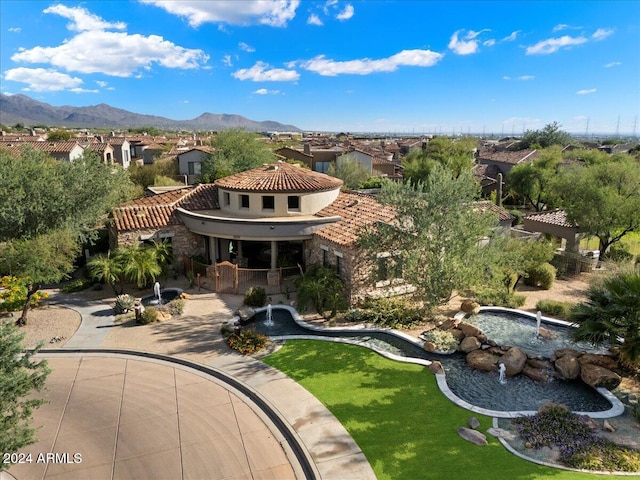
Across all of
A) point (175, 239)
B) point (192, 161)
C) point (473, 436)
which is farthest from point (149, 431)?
point (192, 161)

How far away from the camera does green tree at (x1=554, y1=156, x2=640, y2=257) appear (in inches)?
1180

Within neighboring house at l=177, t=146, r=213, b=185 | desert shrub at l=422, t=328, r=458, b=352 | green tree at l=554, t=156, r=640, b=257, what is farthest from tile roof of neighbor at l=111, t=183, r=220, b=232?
neighboring house at l=177, t=146, r=213, b=185

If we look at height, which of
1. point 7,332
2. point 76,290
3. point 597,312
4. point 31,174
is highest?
point 31,174

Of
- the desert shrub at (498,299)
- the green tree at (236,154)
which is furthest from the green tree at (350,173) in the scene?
the desert shrub at (498,299)

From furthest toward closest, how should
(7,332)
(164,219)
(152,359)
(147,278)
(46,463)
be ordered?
(164,219), (147,278), (152,359), (46,463), (7,332)

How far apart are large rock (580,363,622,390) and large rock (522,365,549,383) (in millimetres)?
1254

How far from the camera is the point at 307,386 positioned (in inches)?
597

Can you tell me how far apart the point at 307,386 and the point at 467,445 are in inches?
220

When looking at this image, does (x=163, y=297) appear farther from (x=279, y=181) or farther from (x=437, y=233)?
(x=437, y=233)

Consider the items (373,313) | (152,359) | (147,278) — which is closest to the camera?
(152,359)

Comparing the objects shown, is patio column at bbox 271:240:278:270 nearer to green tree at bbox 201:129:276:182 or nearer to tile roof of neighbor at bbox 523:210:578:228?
tile roof of neighbor at bbox 523:210:578:228

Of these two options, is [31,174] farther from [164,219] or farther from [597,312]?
[597,312]

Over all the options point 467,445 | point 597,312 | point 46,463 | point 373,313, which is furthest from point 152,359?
point 597,312

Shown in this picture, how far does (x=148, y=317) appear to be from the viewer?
20.8 metres
